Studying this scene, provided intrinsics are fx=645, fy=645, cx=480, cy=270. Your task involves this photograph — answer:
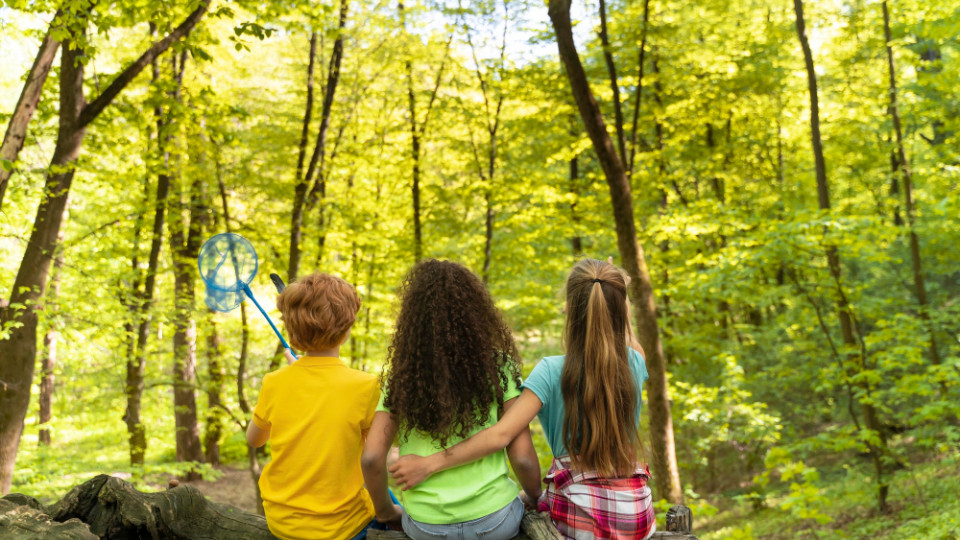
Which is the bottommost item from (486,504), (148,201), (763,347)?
(763,347)

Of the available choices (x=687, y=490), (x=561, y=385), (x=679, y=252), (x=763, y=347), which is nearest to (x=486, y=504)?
(x=561, y=385)

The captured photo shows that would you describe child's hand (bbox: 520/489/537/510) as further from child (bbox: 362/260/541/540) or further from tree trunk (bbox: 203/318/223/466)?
tree trunk (bbox: 203/318/223/466)

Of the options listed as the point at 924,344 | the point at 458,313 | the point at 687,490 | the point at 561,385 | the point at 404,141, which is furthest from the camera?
the point at 404,141

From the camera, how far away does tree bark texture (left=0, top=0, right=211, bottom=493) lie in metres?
5.41

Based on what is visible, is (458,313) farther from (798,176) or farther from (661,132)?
(798,176)

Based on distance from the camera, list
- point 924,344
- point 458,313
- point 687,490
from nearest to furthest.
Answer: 1. point 458,313
2. point 924,344
3. point 687,490

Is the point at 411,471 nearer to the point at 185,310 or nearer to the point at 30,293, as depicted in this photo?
the point at 30,293

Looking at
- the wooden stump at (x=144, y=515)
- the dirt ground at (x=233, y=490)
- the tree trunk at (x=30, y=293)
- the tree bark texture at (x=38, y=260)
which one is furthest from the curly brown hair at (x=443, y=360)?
the dirt ground at (x=233, y=490)

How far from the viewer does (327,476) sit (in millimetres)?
2395

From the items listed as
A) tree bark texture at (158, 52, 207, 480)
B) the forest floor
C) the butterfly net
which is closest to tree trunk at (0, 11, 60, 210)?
tree bark texture at (158, 52, 207, 480)

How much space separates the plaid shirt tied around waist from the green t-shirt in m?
0.23

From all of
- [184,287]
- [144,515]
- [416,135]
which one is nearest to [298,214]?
[184,287]

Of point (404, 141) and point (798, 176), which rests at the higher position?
point (404, 141)

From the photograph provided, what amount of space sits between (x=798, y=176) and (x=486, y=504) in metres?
15.2
